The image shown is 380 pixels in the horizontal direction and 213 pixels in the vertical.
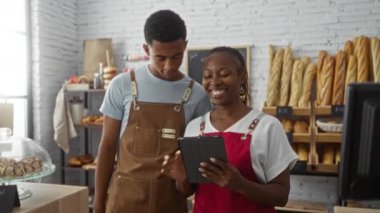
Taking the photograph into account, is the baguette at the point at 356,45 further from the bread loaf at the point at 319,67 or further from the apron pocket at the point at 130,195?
the apron pocket at the point at 130,195

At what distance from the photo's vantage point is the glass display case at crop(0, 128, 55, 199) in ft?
4.41

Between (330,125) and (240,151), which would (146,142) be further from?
(330,125)

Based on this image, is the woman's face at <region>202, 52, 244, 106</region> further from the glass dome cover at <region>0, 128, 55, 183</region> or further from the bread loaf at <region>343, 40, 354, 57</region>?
the bread loaf at <region>343, 40, 354, 57</region>

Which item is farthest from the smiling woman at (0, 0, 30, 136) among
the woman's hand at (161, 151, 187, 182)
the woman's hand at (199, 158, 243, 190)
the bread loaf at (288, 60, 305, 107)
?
the woman's hand at (199, 158, 243, 190)

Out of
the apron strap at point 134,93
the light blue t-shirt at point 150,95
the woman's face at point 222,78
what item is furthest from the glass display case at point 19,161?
the woman's face at point 222,78

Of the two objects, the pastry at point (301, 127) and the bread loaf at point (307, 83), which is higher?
the bread loaf at point (307, 83)

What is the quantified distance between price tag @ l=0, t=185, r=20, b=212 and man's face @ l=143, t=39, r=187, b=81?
2.24ft

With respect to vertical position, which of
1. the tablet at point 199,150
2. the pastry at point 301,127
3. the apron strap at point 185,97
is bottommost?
the pastry at point 301,127

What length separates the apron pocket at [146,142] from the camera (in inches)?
55.1

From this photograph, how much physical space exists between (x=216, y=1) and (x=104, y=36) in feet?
4.32

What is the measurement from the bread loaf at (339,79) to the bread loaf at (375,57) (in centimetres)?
21

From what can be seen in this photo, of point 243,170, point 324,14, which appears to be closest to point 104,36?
point 324,14

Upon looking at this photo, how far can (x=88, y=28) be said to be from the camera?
4.09m

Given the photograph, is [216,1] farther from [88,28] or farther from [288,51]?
[88,28]
